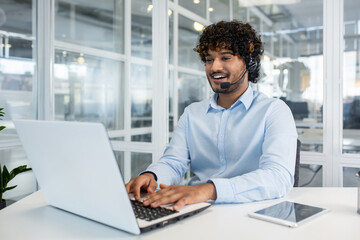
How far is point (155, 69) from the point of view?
2943 mm

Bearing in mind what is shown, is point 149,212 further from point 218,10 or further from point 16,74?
point 16,74

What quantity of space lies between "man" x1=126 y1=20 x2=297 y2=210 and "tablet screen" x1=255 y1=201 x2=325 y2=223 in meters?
0.26

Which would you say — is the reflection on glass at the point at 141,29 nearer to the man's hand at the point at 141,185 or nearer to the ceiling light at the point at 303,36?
the ceiling light at the point at 303,36

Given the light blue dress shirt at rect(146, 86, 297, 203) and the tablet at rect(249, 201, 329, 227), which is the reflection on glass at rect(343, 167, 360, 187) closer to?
the light blue dress shirt at rect(146, 86, 297, 203)

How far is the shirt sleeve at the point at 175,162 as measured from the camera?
1.51m

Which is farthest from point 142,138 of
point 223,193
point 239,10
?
point 223,193

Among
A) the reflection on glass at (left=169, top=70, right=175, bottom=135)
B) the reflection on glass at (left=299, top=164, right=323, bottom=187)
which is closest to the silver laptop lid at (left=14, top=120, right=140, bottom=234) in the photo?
the reflection on glass at (left=299, top=164, right=323, bottom=187)

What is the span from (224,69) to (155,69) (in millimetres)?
1335

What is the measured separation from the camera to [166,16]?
2920 millimetres

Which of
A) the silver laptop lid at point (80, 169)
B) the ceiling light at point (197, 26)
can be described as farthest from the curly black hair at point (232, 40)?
the ceiling light at point (197, 26)

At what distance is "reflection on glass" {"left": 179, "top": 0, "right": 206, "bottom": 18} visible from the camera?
118 inches

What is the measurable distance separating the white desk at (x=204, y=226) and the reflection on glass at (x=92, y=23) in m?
2.39

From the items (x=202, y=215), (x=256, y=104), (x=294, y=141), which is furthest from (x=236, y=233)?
(x=256, y=104)

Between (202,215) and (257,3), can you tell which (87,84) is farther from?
(202,215)
